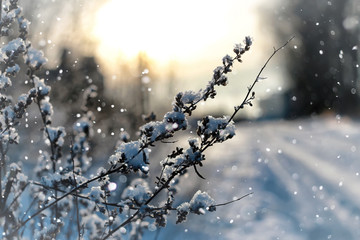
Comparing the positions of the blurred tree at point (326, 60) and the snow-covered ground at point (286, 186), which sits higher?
the blurred tree at point (326, 60)

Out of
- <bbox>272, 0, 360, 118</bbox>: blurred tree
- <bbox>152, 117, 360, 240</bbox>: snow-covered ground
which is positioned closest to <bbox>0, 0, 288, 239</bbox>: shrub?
<bbox>152, 117, 360, 240</bbox>: snow-covered ground

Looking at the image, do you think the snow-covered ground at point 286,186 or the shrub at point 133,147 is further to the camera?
the snow-covered ground at point 286,186

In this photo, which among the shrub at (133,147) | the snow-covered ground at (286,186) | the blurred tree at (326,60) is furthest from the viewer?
the blurred tree at (326,60)

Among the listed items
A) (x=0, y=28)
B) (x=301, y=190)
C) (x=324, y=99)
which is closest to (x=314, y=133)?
(x=324, y=99)

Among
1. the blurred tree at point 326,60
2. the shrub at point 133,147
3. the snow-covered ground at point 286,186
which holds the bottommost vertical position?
the shrub at point 133,147

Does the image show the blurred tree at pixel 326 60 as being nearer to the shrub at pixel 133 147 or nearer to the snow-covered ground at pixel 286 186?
the snow-covered ground at pixel 286 186

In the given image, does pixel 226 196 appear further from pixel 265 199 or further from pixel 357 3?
pixel 357 3

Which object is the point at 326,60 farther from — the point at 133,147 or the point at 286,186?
the point at 133,147

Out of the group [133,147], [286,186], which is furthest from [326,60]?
[133,147]

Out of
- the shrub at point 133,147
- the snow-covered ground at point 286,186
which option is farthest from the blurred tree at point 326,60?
the shrub at point 133,147
